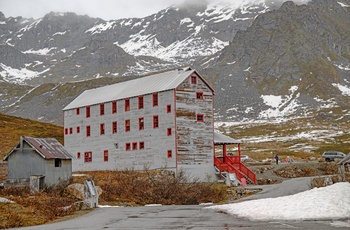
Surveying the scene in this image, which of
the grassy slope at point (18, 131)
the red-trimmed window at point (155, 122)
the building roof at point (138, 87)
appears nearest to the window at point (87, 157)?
the building roof at point (138, 87)

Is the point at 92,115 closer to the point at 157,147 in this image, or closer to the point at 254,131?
the point at 157,147

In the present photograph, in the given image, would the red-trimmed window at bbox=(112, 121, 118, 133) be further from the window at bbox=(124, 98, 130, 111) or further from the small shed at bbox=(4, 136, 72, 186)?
the small shed at bbox=(4, 136, 72, 186)

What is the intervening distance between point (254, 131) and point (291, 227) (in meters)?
183

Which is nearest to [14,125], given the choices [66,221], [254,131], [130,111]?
[130,111]

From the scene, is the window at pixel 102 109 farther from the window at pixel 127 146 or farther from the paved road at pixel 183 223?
the paved road at pixel 183 223

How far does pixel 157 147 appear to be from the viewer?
185 feet

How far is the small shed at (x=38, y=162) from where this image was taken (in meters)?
43.1

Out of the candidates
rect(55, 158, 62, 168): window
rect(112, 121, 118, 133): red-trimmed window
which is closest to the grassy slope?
rect(112, 121, 118, 133): red-trimmed window

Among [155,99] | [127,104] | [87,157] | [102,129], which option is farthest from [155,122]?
[87,157]

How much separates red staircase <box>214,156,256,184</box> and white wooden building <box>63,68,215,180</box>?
98cm

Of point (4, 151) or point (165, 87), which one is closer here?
point (165, 87)

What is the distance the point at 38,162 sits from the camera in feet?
143

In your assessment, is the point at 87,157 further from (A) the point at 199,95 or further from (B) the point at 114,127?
(A) the point at 199,95

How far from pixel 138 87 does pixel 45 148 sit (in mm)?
19755
